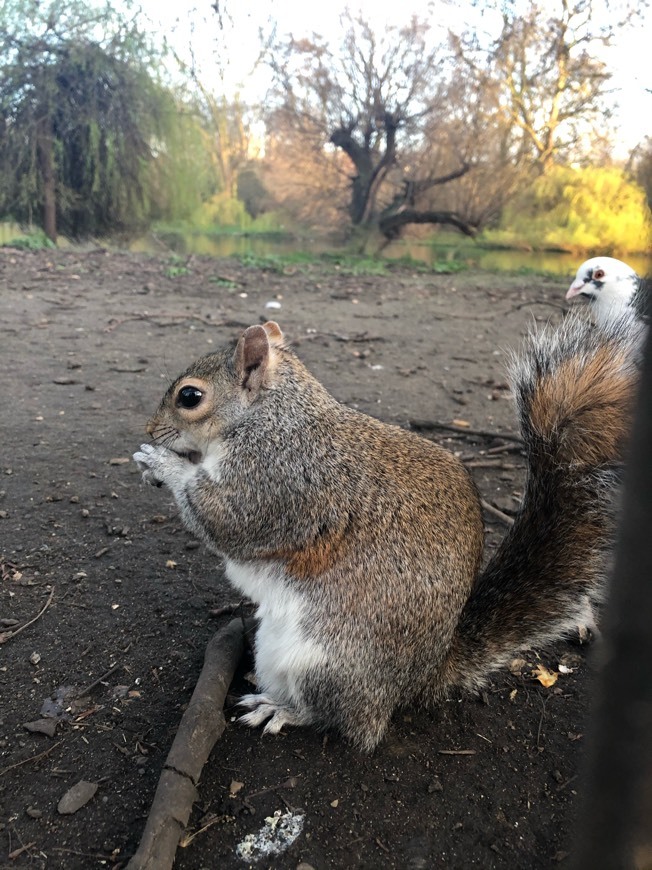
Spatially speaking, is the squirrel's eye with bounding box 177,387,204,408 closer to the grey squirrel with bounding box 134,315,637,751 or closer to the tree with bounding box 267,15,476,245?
the grey squirrel with bounding box 134,315,637,751

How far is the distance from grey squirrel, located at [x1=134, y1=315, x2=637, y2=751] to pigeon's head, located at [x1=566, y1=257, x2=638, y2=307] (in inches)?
152

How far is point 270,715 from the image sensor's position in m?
1.74

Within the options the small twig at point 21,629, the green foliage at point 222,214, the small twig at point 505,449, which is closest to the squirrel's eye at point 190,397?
the small twig at point 21,629

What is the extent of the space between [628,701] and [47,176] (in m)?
12.1

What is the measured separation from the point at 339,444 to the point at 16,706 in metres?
1.17

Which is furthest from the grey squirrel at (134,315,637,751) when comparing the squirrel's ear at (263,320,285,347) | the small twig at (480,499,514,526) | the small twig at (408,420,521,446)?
the small twig at (408,420,521,446)

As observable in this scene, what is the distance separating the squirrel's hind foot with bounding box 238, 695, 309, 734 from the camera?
1704 millimetres

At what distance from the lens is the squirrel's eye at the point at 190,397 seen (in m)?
2.03

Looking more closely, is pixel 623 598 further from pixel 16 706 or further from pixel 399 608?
pixel 16 706

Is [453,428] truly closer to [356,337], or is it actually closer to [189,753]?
[356,337]

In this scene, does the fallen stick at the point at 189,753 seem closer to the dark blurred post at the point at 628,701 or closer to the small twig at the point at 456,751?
the small twig at the point at 456,751

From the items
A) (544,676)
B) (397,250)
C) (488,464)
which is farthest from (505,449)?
(397,250)

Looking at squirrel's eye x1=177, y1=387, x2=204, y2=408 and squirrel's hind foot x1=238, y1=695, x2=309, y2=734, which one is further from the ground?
squirrel's eye x1=177, y1=387, x2=204, y2=408

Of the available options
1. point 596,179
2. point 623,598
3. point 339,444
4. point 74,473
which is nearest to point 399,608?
point 339,444
